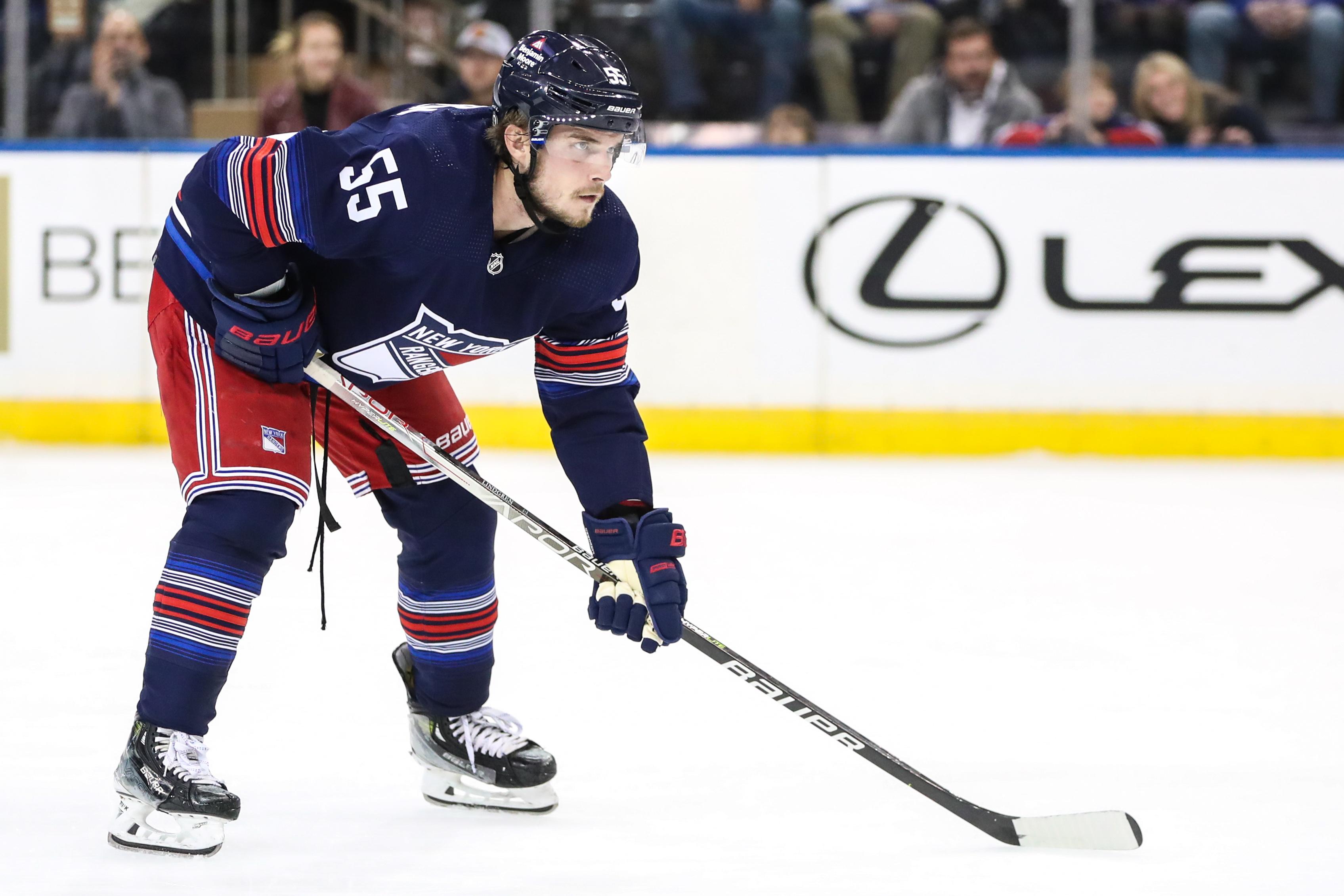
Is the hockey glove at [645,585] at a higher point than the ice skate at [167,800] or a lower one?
higher

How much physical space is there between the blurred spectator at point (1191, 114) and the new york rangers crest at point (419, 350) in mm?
3992

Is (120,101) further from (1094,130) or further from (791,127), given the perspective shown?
(1094,130)

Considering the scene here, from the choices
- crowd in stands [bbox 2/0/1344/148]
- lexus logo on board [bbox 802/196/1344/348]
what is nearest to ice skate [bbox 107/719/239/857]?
lexus logo on board [bbox 802/196/1344/348]

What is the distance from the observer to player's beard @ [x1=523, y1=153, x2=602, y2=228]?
214 centimetres

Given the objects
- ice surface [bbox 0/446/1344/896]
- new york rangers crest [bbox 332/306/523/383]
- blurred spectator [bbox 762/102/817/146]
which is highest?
blurred spectator [bbox 762/102/817/146]

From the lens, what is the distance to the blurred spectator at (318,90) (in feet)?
19.2

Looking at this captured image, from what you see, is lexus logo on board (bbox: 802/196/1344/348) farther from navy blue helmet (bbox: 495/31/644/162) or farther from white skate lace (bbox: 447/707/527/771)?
navy blue helmet (bbox: 495/31/644/162)

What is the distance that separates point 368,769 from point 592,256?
85 cm

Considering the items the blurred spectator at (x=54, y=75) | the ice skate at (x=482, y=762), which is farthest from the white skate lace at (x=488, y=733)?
the blurred spectator at (x=54, y=75)

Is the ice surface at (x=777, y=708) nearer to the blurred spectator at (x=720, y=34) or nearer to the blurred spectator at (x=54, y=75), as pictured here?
the blurred spectator at (x=54, y=75)

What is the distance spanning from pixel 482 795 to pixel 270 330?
2.41 feet

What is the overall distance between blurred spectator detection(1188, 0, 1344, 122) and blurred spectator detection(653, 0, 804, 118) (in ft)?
4.55

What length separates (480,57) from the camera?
19.1 ft

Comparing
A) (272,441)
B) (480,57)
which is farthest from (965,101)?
(272,441)
